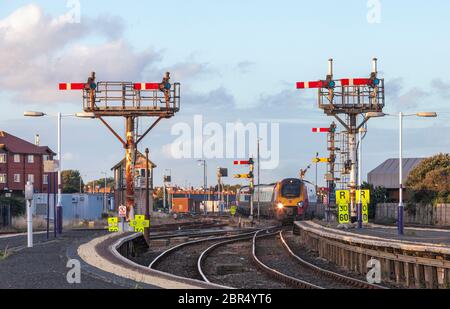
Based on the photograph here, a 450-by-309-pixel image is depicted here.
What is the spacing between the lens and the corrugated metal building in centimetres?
8950

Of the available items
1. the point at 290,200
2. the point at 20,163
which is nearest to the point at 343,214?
the point at 290,200

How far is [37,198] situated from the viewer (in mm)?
70875

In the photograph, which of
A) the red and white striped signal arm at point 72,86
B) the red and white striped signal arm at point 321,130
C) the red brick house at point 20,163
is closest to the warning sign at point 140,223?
the red and white striped signal arm at point 72,86

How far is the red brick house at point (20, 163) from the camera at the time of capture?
100 m

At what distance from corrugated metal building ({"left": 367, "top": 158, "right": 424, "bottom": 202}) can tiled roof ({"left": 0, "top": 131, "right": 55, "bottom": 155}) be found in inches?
1688

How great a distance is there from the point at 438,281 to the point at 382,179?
74.7 m

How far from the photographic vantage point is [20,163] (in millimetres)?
102562

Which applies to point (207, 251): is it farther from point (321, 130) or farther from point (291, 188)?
point (321, 130)

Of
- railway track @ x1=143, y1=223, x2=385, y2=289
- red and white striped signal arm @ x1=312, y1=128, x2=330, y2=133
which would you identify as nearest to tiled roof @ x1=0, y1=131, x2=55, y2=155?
red and white striped signal arm @ x1=312, y1=128, x2=330, y2=133

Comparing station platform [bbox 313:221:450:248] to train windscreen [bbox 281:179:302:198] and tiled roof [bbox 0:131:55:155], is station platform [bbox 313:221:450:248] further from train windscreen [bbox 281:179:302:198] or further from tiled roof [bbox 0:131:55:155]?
tiled roof [bbox 0:131:55:155]

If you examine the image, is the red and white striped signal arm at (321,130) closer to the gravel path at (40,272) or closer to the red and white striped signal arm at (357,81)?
the red and white striped signal arm at (357,81)

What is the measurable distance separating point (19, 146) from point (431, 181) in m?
58.7

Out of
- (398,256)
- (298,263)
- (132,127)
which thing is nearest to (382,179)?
(132,127)
